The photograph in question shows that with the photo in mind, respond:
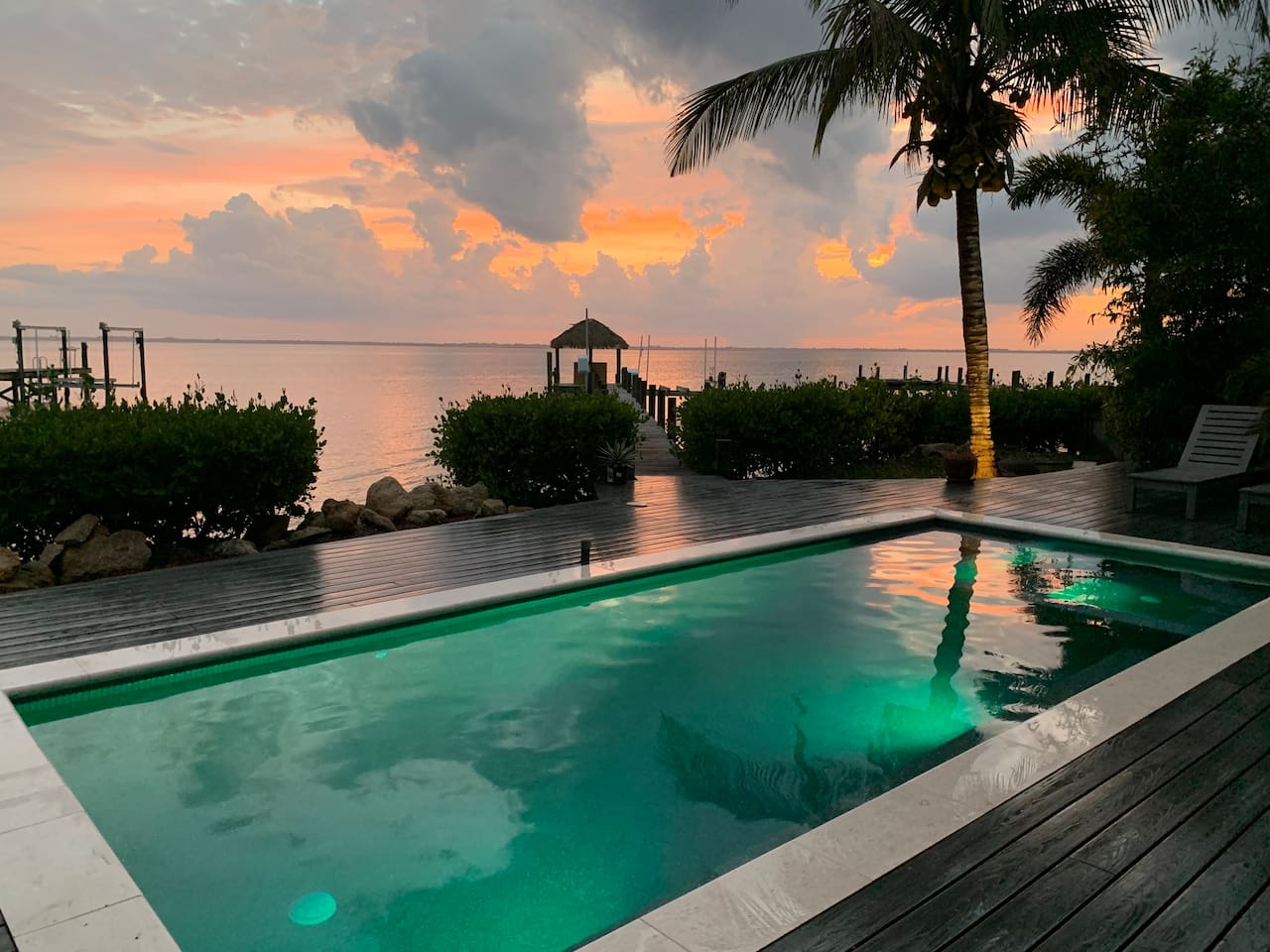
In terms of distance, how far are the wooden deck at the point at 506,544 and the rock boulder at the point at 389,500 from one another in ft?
1.85

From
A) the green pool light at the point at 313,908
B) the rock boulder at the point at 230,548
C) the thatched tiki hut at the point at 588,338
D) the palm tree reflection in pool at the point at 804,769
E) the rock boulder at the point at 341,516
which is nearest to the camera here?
the green pool light at the point at 313,908

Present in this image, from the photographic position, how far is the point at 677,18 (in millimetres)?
13320

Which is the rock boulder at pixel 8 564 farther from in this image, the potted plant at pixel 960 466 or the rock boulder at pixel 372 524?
the potted plant at pixel 960 466

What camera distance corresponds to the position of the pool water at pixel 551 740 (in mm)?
3328

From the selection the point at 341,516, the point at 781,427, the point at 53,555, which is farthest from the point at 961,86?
the point at 53,555

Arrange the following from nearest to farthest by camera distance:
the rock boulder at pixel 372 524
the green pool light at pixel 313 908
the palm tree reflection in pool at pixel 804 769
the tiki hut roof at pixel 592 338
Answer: the green pool light at pixel 313 908
the palm tree reflection in pool at pixel 804 769
the rock boulder at pixel 372 524
the tiki hut roof at pixel 592 338

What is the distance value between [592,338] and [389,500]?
21486 mm

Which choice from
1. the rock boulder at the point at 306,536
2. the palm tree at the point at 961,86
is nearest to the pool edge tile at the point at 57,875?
the rock boulder at the point at 306,536

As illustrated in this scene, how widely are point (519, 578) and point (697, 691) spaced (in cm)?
175

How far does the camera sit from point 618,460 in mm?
10656

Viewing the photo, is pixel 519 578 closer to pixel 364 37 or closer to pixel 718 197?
pixel 364 37

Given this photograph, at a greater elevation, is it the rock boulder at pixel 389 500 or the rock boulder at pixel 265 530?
the rock boulder at pixel 389 500

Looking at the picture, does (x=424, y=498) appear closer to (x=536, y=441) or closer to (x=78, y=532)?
(x=536, y=441)

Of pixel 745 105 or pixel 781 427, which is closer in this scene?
pixel 745 105
